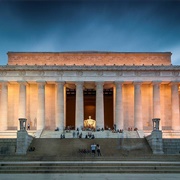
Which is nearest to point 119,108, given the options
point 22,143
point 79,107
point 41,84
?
point 79,107

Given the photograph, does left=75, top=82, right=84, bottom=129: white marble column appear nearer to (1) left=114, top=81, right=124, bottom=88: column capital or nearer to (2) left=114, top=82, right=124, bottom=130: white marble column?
→ (2) left=114, top=82, right=124, bottom=130: white marble column

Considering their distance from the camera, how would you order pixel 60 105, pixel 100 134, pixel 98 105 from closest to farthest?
1. pixel 100 134
2. pixel 60 105
3. pixel 98 105

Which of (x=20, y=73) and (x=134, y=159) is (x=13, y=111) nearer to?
(x=20, y=73)

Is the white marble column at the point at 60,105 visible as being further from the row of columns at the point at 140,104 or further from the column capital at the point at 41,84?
the row of columns at the point at 140,104

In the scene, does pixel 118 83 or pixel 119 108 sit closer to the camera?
pixel 119 108

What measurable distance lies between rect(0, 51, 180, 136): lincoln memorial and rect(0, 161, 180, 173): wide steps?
3177 centimetres

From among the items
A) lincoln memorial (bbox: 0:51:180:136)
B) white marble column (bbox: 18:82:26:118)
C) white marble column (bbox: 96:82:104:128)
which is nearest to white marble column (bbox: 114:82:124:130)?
lincoln memorial (bbox: 0:51:180:136)

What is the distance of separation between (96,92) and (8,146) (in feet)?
75.4

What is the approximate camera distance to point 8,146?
1815 inches

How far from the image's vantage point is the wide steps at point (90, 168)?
30.3 meters

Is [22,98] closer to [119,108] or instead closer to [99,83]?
[99,83]

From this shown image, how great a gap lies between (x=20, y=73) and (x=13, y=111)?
7605 millimetres

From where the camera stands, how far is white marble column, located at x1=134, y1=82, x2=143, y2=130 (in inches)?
2525

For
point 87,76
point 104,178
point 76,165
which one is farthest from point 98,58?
point 104,178
